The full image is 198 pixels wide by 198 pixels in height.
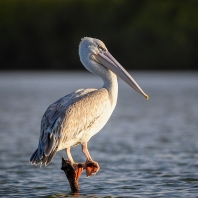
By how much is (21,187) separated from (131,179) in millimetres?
1902

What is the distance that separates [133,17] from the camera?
92.4 m

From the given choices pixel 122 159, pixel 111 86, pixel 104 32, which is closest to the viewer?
pixel 111 86

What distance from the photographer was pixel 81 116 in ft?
33.6

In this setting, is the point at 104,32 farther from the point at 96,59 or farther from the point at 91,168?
the point at 91,168

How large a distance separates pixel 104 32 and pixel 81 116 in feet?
255

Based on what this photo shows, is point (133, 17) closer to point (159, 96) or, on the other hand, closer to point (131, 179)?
point (159, 96)

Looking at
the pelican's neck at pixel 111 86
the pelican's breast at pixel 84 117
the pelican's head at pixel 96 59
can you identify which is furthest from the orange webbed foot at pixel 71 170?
the pelican's head at pixel 96 59

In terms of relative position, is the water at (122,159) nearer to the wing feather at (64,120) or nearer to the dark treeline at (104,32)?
the wing feather at (64,120)

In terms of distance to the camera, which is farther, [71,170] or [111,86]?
[111,86]

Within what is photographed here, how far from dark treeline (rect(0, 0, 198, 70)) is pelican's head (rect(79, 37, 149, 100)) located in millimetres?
65210

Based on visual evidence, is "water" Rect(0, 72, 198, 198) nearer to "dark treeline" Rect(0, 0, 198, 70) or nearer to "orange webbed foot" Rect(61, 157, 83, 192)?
"orange webbed foot" Rect(61, 157, 83, 192)

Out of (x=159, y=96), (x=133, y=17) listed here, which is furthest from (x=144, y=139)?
(x=133, y=17)

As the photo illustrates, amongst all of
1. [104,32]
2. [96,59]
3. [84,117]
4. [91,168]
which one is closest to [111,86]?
[96,59]

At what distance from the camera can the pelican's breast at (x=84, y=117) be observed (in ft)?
33.3
